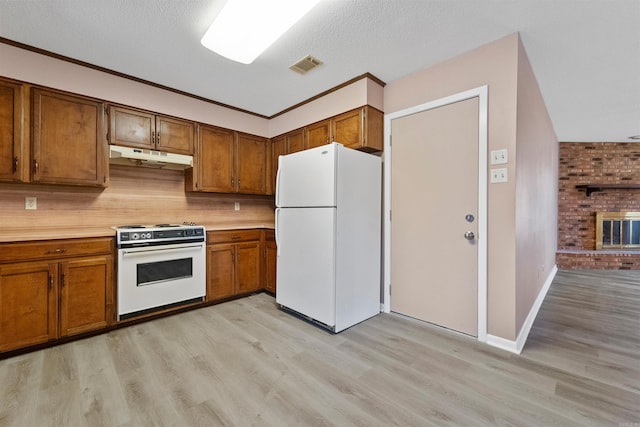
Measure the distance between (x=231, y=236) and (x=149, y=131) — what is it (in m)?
1.44

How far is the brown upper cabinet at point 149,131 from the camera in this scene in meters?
2.79

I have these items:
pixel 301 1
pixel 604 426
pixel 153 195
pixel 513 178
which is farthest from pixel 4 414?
pixel 513 178

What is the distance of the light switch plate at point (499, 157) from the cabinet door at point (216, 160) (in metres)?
2.94

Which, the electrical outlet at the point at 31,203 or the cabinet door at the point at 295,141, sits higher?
the cabinet door at the point at 295,141

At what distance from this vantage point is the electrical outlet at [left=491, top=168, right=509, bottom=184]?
220 cm

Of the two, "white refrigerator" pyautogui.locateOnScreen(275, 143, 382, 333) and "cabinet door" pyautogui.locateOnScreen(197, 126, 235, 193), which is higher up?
"cabinet door" pyautogui.locateOnScreen(197, 126, 235, 193)

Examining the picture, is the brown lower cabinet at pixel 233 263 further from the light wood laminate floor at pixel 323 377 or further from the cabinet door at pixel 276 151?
the cabinet door at pixel 276 151

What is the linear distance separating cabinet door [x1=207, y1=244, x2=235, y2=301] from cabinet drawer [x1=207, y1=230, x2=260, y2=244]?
0.22 feet

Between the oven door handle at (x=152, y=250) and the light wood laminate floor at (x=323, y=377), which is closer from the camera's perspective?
the light wood laminate floor at (x=323, y=377)

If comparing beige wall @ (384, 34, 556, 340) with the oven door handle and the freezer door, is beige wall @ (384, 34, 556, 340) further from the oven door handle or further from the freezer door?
the oven door handle

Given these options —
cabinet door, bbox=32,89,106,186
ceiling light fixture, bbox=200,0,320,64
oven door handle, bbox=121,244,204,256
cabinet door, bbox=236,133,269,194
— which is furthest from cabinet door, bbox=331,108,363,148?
cabinet door, bbox=32,89,106,186

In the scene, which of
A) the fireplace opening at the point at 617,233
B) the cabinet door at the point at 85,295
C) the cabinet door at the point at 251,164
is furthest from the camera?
the fireplace opening at the point at 617,233

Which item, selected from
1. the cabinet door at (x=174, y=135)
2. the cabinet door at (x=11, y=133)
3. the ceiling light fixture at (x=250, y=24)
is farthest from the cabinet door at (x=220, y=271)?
the ceiling light fixture at (x=250, y=24)

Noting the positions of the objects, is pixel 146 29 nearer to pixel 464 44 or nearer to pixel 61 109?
pixel 61 109
